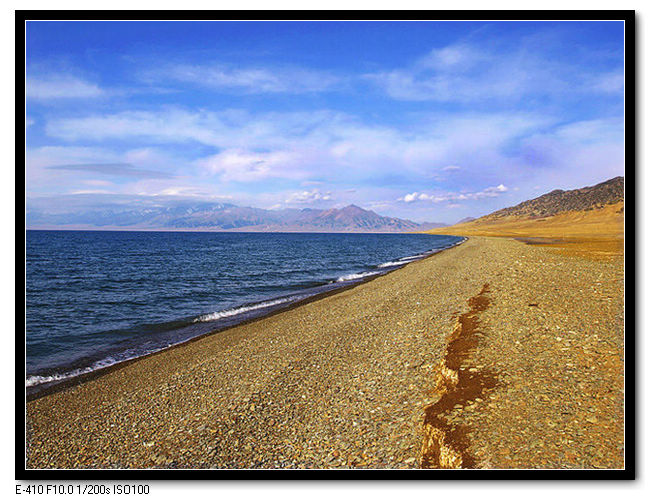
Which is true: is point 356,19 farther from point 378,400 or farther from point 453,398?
point 378,400

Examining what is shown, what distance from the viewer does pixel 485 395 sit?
5.91 meters

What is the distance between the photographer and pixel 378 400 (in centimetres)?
680

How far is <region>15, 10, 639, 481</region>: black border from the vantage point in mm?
4102

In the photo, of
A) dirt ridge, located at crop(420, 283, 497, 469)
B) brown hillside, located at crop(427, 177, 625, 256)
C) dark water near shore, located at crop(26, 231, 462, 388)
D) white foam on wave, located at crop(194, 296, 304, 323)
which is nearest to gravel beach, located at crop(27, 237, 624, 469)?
dirt ridge, located at crop(420, 283, 497, 469)

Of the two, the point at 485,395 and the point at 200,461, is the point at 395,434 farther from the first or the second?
the point at 200,461

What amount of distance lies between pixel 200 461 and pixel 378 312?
10581 mm

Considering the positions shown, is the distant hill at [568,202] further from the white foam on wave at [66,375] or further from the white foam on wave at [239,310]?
the white foam on wave at [66,375]

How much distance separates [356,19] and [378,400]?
20.7ft

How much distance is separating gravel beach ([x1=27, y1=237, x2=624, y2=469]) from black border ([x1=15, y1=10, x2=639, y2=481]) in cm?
17

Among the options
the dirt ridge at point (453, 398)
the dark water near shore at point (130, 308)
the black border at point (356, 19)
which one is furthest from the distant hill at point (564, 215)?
the black border at point (356, 19)

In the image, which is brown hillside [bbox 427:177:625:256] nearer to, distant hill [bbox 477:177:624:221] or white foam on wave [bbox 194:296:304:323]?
distant hill [bbox 477:177:624:221]

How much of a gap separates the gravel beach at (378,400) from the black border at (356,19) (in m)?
0.17

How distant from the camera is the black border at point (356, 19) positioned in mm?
4102

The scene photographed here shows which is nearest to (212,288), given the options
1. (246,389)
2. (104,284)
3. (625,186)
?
(104,284)
